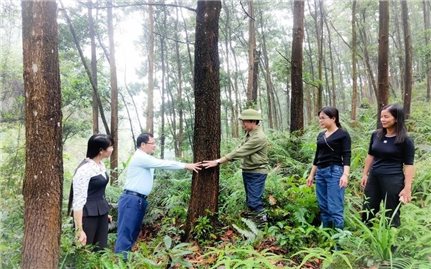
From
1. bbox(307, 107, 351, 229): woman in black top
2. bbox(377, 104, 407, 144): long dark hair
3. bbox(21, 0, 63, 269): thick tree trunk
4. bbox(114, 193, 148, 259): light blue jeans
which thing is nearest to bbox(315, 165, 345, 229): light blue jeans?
bbox(307, 107, 351, 229): woman in black top

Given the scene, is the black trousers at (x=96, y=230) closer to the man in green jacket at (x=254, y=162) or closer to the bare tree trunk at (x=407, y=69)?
the man in green jacket at (x=254, y=162)

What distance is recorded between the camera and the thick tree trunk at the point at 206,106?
4820 millimetres

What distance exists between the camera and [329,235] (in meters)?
4.73

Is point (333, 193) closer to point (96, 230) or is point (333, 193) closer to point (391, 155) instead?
point (391, 155)

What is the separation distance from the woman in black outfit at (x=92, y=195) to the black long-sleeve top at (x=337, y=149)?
281cm

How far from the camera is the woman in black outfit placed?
4.24 metres

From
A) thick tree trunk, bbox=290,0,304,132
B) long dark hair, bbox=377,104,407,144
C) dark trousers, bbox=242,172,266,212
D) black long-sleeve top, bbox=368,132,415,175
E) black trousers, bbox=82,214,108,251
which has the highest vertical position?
thick tree trunk, bbox=290,0,304,132

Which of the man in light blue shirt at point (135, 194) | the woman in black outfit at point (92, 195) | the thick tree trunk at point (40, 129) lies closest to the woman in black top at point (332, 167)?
the man in light blue shirt at point (135, 194)

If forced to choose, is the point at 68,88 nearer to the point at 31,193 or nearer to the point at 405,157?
the point at 31,193

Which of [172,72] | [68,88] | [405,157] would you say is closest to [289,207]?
[405,157]

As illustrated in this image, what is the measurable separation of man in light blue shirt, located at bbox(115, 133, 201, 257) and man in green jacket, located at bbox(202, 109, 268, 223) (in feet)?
2.93

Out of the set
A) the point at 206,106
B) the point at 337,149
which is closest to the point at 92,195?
the point at 206,106

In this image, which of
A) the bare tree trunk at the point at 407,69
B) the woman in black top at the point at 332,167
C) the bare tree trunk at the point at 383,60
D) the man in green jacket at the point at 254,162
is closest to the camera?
the woman in black top at the point at 332,167

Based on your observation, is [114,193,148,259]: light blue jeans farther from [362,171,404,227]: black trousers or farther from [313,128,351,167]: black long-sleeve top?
[362,171,404,227]: black trousers
